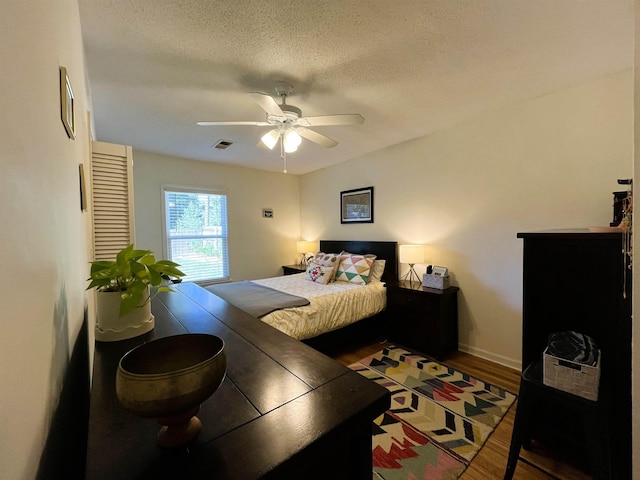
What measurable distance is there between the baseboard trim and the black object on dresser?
1033 millimetres

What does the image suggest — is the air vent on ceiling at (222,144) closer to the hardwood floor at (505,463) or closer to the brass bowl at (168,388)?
the brass bowl at (168,388)

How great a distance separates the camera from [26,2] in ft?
1.69

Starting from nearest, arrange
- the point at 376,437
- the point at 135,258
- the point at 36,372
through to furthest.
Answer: the point at 36,372
the point at 135,258
the point at 376,437

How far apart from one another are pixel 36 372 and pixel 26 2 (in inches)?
27.2

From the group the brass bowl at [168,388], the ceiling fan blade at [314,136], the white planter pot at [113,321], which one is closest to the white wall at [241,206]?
the ceiling fan blade at [314,136]

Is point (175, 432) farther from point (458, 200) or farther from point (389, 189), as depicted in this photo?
point (389, 189)

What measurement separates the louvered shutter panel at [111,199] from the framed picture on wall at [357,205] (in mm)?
2757

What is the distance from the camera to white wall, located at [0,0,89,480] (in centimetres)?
38

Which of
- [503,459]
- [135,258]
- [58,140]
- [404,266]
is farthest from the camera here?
[404,266]

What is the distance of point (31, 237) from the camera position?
1.61ft

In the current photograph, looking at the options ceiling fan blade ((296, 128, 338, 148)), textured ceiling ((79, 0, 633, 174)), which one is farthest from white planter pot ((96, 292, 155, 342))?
ceiling fan blade ((296, 128, 338, 148))

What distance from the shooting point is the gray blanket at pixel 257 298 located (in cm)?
228

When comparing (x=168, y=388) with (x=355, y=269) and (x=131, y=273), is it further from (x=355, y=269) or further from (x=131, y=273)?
(x=355, y=269)

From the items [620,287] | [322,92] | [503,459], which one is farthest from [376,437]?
[322,92]
